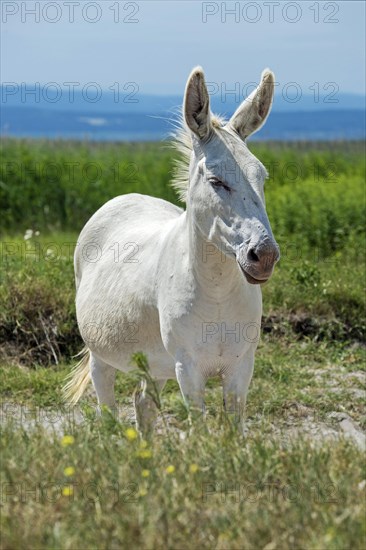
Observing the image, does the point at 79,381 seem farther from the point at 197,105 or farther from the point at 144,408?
the point at 197,105

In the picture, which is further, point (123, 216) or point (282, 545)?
point (123, 216)

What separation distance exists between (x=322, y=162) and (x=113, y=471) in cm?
1220

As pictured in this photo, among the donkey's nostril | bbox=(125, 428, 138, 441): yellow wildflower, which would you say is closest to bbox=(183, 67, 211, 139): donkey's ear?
the donkey's nostril

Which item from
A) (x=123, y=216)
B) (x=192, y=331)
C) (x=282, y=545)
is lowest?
(x=282, y=545)

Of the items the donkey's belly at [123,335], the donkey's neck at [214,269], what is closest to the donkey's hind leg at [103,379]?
the donkey's belly at [123,335]

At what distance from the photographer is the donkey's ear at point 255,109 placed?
4789 mm

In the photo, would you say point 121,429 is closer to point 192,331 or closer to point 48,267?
point 192,331

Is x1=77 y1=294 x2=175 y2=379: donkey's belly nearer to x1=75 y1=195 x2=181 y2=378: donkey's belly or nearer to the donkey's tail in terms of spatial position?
x1=75 y1=195 x2=181 y2=378: donkey's belly

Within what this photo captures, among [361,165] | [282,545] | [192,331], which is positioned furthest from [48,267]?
[361,165]

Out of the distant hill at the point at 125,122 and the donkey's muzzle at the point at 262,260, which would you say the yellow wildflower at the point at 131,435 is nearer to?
the donkey's muzzle at the point at 262,260

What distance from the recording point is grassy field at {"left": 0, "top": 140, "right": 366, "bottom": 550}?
3447 mm

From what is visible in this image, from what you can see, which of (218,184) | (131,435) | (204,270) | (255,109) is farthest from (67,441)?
(255,109)

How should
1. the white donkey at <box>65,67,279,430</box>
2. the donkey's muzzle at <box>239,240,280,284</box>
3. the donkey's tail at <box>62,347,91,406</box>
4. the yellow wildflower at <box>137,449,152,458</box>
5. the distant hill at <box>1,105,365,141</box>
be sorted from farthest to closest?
the distant hill at <box>1,105,365,141</box>
the donkey's tail at <box>62,347,91,406</box>
the white donkey at <box>65,67,279,430</box>
the donkey's muzzle at <box>239,240,280,284</box>
the yellow wildflower at <box>137,449,152,458</box>

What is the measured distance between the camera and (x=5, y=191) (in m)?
14.2
